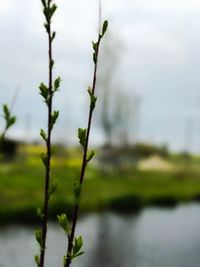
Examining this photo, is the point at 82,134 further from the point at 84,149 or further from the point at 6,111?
the point at 6,111

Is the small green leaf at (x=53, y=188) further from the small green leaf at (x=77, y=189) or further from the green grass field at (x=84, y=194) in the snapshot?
the green grass field at (x=84, y=194)

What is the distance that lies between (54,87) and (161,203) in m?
50.1

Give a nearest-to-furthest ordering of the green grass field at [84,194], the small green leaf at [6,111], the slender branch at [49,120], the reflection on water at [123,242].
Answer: the slender branch at [49,120] < the small green leaf at [6,111] < the reflection on water at [123,242] < the green grass field at [84,194]

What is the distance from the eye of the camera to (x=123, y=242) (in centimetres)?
3162

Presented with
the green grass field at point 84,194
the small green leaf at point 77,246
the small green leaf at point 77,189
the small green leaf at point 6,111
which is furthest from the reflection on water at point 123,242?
the small green leaf at point 77,189

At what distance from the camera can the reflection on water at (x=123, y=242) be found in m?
25.5

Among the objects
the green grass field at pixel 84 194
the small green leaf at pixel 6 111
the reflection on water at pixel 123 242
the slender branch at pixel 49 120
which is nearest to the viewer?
the slender branch at pixel 49 120

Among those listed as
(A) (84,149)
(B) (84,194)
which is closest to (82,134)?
(A) (84,149)

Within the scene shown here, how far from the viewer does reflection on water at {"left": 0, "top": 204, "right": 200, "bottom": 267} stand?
25.5m

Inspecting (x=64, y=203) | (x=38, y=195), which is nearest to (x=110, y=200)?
(x=38, y=195)

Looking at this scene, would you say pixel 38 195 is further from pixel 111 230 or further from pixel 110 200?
pixel 111 230

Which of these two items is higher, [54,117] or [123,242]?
[54,117]

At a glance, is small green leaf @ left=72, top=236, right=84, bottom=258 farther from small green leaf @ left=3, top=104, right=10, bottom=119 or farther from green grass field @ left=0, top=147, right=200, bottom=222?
green grass field @ left=0, top=147, right=200, bottom=222

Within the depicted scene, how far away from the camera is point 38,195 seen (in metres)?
44.8
